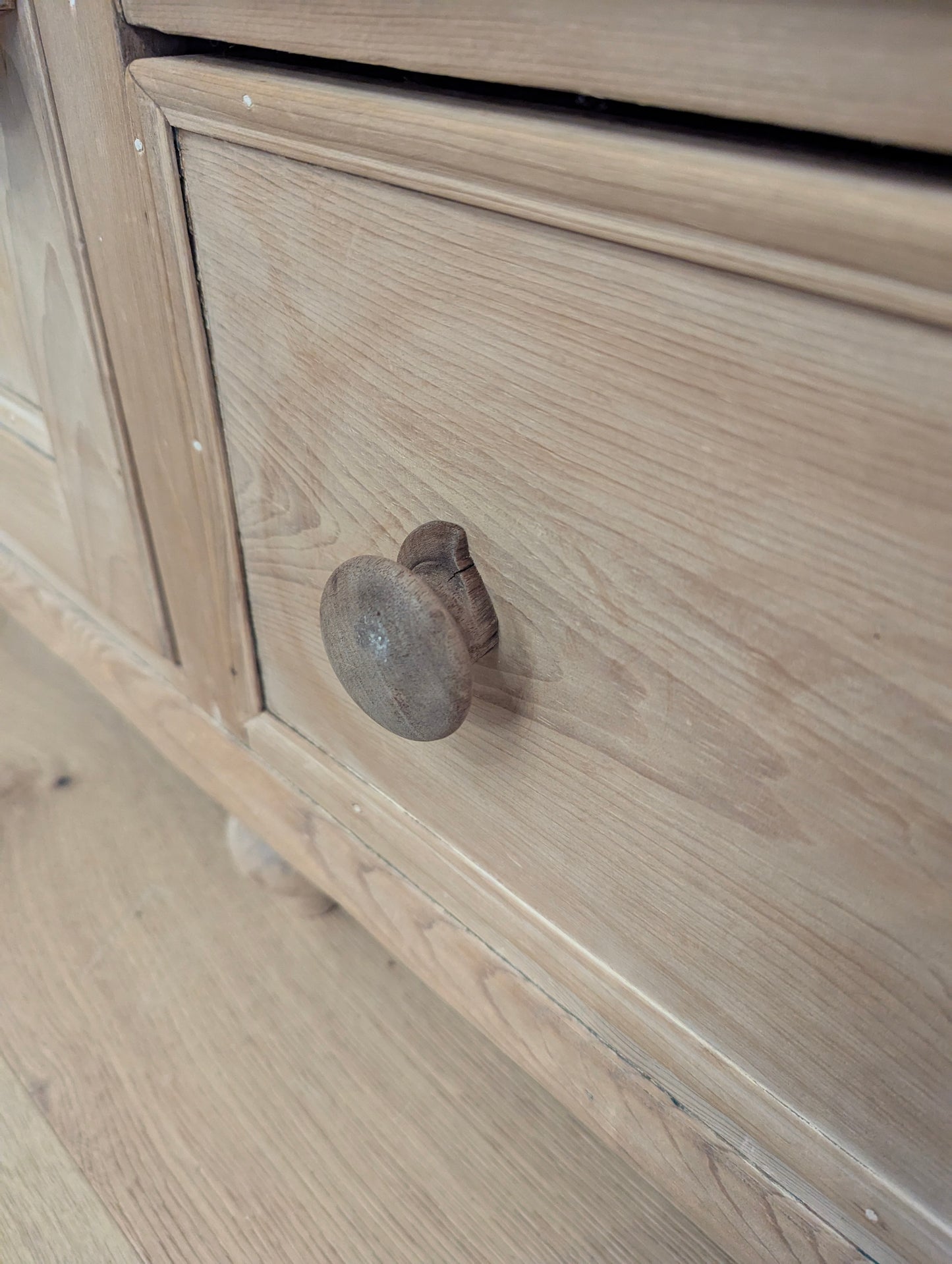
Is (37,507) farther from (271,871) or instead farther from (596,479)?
(596,479)

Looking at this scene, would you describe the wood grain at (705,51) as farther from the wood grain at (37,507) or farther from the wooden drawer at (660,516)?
the wood grain at (37,507)

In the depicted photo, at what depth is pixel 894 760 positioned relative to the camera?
0.69 ft

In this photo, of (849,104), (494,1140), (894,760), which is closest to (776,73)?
(849,104)

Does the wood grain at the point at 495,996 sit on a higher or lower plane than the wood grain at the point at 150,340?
lower

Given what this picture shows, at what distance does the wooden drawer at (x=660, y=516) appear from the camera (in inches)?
7.6

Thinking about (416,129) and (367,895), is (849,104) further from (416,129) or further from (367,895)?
(367,895)

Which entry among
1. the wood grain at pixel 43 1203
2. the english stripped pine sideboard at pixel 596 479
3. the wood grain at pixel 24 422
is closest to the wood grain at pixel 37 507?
the wood grain at pixel 24 422

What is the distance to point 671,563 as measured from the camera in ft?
0.77

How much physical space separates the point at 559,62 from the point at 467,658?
0.47 feet

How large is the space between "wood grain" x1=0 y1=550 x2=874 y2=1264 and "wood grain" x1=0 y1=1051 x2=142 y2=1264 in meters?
0.16

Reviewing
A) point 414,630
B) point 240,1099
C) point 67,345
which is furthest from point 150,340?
point 240,1099

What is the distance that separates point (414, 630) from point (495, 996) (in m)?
0.18

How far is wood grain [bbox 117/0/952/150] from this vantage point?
0.16 m

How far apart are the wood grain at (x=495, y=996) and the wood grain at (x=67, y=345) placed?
0.05m
